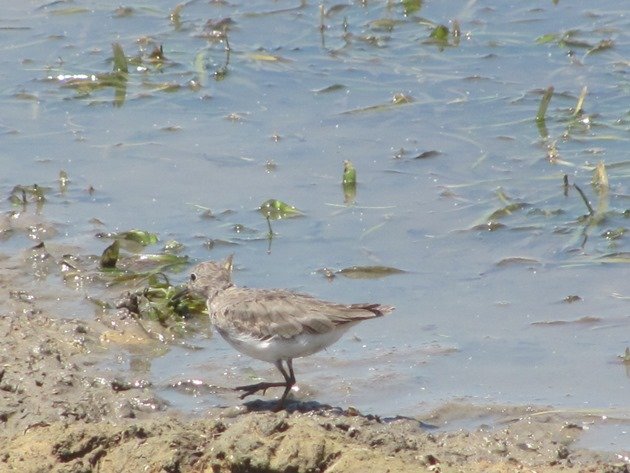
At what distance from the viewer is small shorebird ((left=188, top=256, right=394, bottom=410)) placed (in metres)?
7.31

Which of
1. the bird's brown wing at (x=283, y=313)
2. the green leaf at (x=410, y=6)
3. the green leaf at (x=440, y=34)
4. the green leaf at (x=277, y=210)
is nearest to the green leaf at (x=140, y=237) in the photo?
the green leaf at (x=277, y=210)

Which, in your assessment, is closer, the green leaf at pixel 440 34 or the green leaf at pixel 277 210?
the green leaf at pixel 277 210

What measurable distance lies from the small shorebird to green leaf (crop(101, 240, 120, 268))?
1.58 metres

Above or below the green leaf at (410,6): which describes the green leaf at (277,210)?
below

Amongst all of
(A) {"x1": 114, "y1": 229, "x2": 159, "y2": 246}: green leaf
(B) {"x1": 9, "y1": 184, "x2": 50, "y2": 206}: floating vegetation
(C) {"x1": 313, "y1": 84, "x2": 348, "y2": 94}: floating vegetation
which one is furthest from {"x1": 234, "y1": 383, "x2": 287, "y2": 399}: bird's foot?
(C) {"x1": 313, "y1": 84, "x2": 348, "y2": 94}: floating vegetation

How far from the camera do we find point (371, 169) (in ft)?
35.9

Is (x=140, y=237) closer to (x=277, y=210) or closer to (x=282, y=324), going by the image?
(x=277, y=210)

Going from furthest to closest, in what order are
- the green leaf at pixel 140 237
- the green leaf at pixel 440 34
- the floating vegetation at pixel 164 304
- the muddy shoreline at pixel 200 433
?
the green leaf at pixel 440 34 < the green leaf at pixel 140 237 < the floating vegetation at pixel 164 304 < the muddy shoreline at pixel 200 433

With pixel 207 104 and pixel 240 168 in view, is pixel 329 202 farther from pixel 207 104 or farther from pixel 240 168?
pixel 207 104

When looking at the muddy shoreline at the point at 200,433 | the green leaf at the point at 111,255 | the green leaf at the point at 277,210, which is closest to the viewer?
the muddy shoreline at the point at 200,433

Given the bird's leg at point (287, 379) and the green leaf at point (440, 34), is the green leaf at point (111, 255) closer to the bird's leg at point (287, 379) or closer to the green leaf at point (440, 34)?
the bird's leg at point (287, 379)

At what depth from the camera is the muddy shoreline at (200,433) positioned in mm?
5777

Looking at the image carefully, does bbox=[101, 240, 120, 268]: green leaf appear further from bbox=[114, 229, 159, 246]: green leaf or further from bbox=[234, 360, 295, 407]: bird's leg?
bbox=[234, 360, 295, 407]: bird's leg

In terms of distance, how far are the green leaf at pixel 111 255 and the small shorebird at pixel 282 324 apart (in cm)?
158
